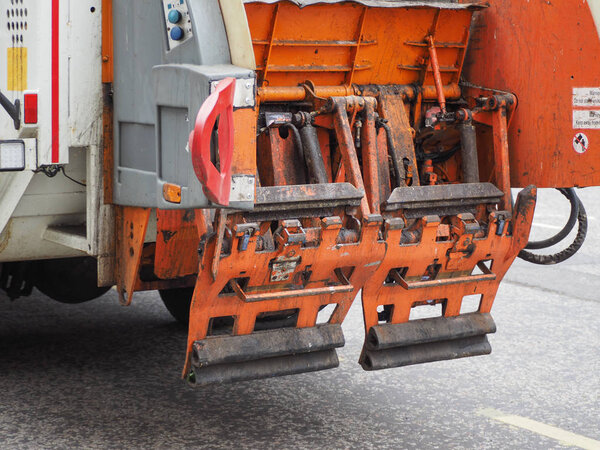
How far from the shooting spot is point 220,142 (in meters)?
3.35

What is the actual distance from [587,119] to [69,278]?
2680mm

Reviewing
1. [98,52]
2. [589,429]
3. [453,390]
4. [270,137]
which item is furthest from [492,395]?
[98,52]

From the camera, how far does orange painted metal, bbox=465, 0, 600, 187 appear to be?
14.4 ft

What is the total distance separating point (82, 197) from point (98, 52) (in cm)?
65

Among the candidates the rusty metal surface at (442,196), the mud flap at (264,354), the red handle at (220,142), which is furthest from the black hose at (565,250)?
the red handle at (220,142)

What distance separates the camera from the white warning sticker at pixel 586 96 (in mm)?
4428

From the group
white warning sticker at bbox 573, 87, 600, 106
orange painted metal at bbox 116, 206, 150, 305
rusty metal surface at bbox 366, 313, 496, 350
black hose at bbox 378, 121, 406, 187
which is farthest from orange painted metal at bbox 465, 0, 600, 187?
A: orange painted metal at bbox 116, 206, 150, 305

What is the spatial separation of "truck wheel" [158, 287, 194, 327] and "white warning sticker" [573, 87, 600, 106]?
250 centimetres

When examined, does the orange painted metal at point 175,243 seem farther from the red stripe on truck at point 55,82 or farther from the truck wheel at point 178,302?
the truck wheel at point 178,302

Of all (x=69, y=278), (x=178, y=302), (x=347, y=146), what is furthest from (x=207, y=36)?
(x=178, y=302)

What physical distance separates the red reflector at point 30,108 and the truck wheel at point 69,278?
1.25 meters

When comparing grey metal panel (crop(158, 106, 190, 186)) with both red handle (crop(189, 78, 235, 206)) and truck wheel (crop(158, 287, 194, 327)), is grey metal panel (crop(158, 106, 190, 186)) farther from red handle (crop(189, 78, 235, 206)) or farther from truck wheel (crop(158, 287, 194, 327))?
truck wheel (crop(158, 287, 194, 327))

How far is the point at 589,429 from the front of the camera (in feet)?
14.7

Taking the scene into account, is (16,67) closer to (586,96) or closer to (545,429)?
(586,96)
